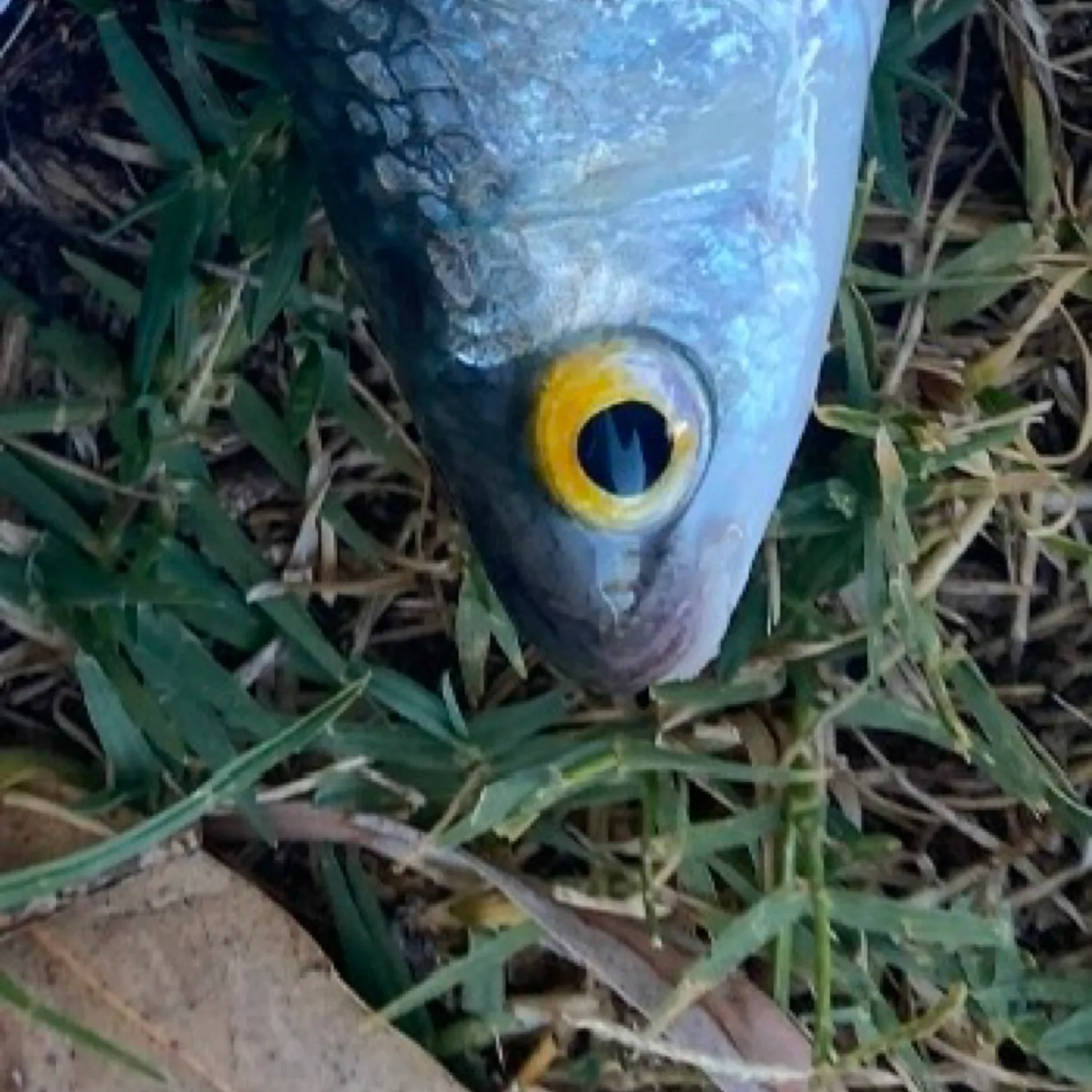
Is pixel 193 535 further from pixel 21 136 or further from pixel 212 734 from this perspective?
pixel 21 136

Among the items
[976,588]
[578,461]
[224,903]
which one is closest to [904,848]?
[976,588]

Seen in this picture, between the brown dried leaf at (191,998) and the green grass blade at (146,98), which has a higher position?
the green grass blade at (146,98)

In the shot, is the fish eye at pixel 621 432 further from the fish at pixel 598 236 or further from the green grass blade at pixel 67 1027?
the green grass blade at pixel 67 1027

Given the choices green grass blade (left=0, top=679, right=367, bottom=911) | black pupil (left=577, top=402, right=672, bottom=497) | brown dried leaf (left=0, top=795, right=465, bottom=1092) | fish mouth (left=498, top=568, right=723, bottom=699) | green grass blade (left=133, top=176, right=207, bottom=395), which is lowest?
brown dried leaf (left=0, top=795, right=465, bottom=1092)

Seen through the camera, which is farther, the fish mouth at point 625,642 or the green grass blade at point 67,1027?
the green grass blade at point 67,1027

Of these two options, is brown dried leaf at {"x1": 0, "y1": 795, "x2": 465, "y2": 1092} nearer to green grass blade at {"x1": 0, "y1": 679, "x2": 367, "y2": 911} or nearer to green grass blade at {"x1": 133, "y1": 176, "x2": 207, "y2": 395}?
green grass blade at {"x1": 0, "y1": 679, "x2": 367, "y2": 911}

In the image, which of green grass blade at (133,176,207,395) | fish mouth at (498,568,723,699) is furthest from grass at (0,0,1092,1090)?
fish mouth at (498,568,723,699)

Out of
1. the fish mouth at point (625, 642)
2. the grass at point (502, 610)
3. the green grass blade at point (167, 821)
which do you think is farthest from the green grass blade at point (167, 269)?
the fish mouth at point (625, 642)
